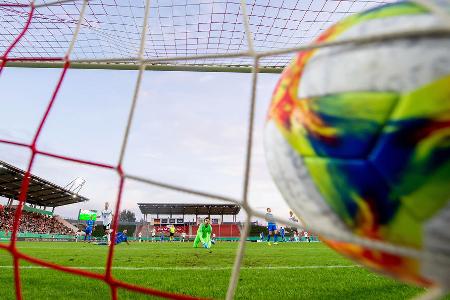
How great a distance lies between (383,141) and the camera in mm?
1086

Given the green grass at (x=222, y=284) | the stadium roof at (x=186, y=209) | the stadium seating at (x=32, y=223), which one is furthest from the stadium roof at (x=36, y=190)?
the green grass at (x=222, y=284)

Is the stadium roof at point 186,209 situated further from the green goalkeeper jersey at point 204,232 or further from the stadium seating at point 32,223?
the green goalkeeper jersey at point 204,232

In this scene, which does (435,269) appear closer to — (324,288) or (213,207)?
(324,288)

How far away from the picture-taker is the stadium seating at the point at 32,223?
121 ft

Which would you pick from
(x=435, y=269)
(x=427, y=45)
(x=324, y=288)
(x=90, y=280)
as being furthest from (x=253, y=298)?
(x=427, y=45)

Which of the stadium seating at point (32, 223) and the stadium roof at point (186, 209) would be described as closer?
the stadium seating at point (32, 223)

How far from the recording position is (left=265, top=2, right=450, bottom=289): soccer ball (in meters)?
1.05

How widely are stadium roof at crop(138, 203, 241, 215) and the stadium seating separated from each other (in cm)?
948

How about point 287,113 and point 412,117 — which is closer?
point 412,117

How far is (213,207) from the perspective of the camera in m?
49.7

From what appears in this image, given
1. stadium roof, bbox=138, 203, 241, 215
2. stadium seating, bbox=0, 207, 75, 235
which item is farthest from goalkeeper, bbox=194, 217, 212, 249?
stadium roof, bbox=138, 203, 241, 215

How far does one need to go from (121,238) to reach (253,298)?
17.5 m

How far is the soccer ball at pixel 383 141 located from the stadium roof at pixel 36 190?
3143cm

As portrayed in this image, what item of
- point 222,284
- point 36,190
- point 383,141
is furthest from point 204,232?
point 36,190
